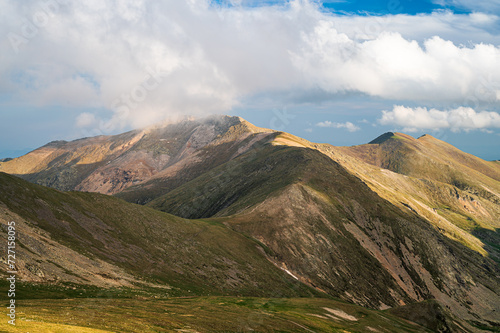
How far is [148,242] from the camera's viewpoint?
106m

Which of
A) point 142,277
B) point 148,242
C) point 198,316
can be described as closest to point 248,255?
point 148,242

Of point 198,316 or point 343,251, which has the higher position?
point 198,316

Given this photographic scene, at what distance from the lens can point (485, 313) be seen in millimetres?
179125

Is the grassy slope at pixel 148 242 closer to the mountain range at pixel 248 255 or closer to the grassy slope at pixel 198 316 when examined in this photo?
the mountain range at pixel 248 255

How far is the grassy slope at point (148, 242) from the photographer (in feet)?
276

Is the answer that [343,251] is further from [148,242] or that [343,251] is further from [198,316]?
[198,316]

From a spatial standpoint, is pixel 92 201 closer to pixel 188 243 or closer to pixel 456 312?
pixel 188 243

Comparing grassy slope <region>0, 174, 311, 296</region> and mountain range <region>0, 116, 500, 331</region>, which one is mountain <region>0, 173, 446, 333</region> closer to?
grassy slope <region>0, 174, 311, 296</region>

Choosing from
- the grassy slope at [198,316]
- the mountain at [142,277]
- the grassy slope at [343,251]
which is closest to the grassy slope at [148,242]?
the mountain at [142,277]

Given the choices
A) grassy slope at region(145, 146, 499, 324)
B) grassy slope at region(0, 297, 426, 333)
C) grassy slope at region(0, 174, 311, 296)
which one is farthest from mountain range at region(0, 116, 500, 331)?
grassy slope at region(0, 297, 426, 333)

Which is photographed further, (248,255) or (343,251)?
(343,251)

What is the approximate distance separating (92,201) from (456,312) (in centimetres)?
17913

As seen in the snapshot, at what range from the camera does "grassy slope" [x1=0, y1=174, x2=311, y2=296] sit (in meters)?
84.0

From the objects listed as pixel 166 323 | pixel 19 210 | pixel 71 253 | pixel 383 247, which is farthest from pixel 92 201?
pixel 383 247
